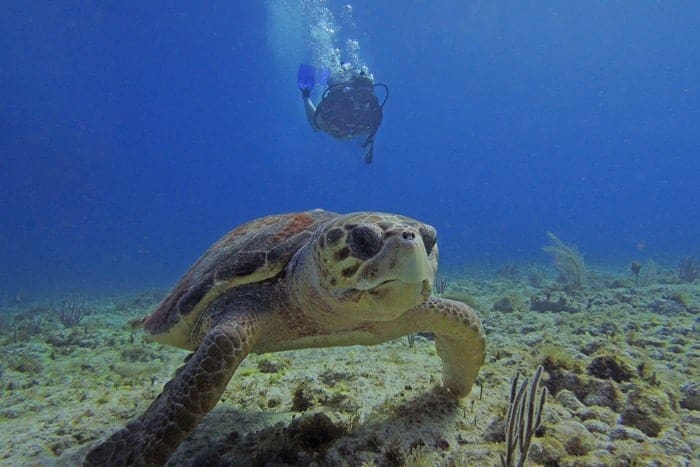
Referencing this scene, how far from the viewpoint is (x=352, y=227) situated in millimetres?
2354

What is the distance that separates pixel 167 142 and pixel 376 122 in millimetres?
145331

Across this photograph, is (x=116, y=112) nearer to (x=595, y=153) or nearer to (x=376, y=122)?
A: (x=376, y=122)

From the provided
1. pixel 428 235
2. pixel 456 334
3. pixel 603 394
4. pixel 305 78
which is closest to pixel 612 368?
pixel 603 394

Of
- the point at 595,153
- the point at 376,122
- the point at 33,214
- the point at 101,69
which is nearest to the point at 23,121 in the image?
the point at 101,69

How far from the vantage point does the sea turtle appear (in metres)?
2.15

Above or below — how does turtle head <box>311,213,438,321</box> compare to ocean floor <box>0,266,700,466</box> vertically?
above

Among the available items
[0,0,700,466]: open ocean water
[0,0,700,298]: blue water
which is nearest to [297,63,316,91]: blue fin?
[0,0,700,466]: open ocean water

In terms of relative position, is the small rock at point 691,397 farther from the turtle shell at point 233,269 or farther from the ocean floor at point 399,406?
the turtle shell at point 233,269

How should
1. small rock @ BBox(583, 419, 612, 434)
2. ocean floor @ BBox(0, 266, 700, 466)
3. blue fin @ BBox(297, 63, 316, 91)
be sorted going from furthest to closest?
blue fin @ BBox(297, 63, 316, 91) → small rock @ BBox(583, 419, 612, 434) → ocean floor @ BBox(0, 266, 700, 466)

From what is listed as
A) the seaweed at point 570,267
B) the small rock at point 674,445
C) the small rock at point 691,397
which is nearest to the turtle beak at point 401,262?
the small rock at point 674,445

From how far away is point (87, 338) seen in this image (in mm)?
8227

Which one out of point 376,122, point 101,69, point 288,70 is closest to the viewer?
point 376,122

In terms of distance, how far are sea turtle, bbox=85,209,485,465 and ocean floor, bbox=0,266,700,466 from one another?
1.64 ft

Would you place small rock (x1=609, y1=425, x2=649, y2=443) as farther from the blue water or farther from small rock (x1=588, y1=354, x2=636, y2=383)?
the blue water
